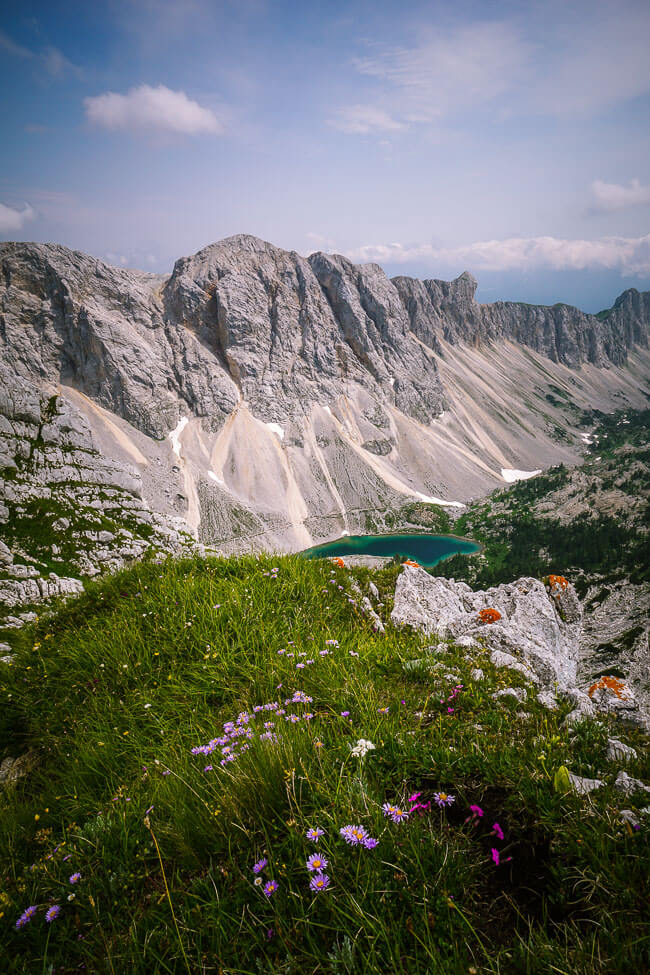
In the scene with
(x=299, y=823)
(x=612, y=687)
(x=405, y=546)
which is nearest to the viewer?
(x=299, y=823)

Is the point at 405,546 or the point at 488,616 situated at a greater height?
the point at 488,616

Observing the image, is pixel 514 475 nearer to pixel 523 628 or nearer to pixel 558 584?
pixel 558 584

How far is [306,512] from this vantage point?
421 ft

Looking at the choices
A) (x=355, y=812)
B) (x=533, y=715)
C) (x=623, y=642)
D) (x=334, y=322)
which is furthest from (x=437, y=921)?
(x=334, y=322)

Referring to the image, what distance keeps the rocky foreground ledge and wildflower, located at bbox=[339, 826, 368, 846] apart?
2600 mm

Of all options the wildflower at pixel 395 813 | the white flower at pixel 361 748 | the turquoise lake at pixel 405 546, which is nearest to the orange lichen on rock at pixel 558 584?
the white flower at pixel 361 748

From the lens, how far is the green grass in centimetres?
181

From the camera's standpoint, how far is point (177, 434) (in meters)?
128

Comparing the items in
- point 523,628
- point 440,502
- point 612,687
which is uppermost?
point 612,687

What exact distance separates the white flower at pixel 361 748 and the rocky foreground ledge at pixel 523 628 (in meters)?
1.96

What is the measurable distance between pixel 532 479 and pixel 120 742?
602ft

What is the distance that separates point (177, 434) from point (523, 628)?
129m

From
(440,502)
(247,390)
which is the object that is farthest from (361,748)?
(440,502)

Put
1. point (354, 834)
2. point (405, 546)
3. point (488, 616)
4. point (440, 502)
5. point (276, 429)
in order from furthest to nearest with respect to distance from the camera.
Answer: point (440, 502), point (276, 429), point (405, 546), point (488, 616), point (354, 834)
